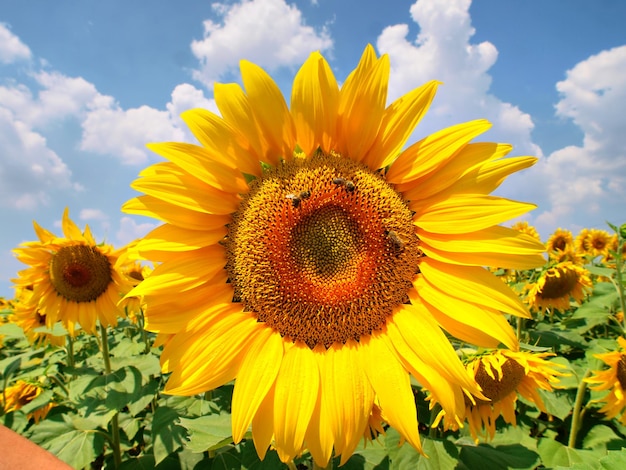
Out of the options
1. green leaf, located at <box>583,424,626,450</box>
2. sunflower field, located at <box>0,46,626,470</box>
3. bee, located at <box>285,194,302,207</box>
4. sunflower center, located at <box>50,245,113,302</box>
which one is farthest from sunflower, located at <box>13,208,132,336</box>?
green leaf, located at <box>583,424,626,450</box>

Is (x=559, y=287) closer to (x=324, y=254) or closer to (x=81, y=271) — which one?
(x=324, y=254)

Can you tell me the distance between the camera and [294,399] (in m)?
1.58

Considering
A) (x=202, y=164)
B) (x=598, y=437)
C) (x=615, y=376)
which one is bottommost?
(x=598, y=437)

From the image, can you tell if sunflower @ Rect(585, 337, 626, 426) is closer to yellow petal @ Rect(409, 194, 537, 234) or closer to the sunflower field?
the sunflower field

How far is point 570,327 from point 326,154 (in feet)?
16.5

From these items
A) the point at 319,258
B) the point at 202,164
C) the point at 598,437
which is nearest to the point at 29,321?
the point at 202,164

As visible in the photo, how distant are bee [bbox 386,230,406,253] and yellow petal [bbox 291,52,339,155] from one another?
46 cm

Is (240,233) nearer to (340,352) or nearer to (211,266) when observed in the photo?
(211,266)

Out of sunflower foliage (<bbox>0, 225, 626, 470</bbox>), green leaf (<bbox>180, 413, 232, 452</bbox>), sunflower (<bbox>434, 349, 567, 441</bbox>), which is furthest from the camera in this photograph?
sunflower (<bbox>434, 349, 567, 441</bbox>)

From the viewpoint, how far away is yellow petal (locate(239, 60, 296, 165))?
163 cm

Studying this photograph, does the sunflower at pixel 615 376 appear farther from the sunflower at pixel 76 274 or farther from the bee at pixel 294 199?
the sunflower at pixel 76 274

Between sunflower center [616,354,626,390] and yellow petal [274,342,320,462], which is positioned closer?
yellow petal [274,342,320,462]

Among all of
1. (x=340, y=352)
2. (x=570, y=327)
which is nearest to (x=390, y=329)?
(x=340, y=352)

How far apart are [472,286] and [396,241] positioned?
33 centimetres
